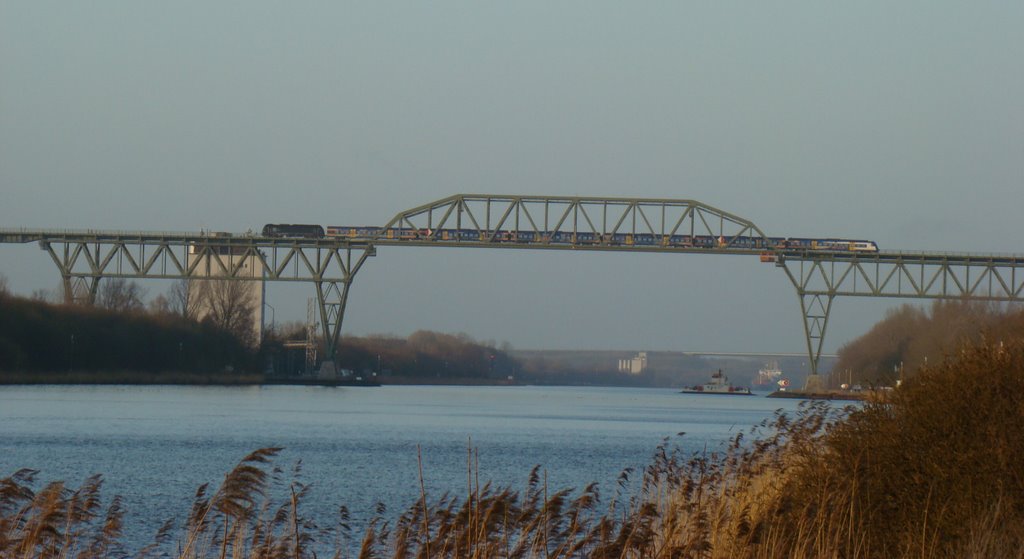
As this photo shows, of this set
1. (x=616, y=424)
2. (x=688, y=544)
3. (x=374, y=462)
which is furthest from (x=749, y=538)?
(x=616, y=424)

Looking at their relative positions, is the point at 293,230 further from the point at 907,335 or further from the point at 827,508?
the point at 827,508

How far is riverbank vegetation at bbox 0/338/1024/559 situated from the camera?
10.1 metres

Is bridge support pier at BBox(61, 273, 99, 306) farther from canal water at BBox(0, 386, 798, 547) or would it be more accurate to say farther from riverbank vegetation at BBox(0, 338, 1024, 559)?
riverbank vegetation at BBox(0, 338, 1024, 559)

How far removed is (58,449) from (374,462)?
7.71 meters

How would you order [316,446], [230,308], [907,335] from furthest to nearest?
[230,308], [907,335], [316,446]

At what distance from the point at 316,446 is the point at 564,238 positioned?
61095 millimetres

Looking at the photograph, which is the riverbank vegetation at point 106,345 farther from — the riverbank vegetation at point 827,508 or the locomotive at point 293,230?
the riverbank vegetation at point 827,508

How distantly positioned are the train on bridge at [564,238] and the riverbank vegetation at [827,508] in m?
84.7

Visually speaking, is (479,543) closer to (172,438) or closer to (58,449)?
(58,449)

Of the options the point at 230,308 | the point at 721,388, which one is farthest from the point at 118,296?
the point at 721,388

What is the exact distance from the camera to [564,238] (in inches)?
3947

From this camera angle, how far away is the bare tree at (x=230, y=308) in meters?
120

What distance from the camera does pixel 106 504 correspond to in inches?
905

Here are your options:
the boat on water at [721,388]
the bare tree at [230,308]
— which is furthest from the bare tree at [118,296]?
the boat on water at [721,388]
